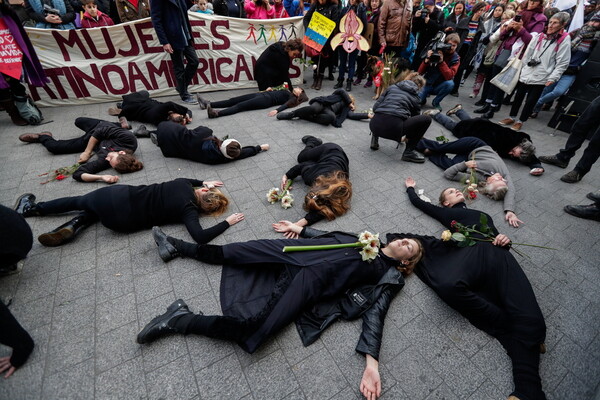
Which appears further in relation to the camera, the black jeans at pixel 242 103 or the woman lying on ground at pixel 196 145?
the black jeans at pixel 242 103

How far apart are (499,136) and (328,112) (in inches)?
122

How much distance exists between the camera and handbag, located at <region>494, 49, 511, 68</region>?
6.41m

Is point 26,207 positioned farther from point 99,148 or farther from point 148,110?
point 148,110

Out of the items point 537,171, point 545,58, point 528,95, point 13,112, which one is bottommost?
point 537,171

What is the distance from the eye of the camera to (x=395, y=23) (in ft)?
22.6

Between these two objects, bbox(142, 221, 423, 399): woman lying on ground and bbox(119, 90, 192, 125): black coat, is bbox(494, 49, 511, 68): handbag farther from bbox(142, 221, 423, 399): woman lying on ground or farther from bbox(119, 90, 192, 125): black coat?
bbox(119, 90, 192, 125): black coat

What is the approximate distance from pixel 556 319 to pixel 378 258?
5.57 ft

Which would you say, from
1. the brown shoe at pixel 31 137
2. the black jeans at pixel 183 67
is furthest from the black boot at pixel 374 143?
the brown shoe at pixel 31 137

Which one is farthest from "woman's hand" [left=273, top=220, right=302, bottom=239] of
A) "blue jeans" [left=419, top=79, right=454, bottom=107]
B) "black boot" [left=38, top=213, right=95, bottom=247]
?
"blue jeans" [left=419, top=79, right=454, bottom=107]

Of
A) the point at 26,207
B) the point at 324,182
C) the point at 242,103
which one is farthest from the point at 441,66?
the point at 26,207

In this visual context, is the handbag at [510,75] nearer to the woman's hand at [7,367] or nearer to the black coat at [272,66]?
the black coat at [272,66]

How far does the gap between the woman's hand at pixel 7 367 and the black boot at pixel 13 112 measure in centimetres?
506

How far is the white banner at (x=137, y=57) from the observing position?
18.2 ft

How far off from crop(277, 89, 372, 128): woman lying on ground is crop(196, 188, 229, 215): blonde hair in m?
3.02
